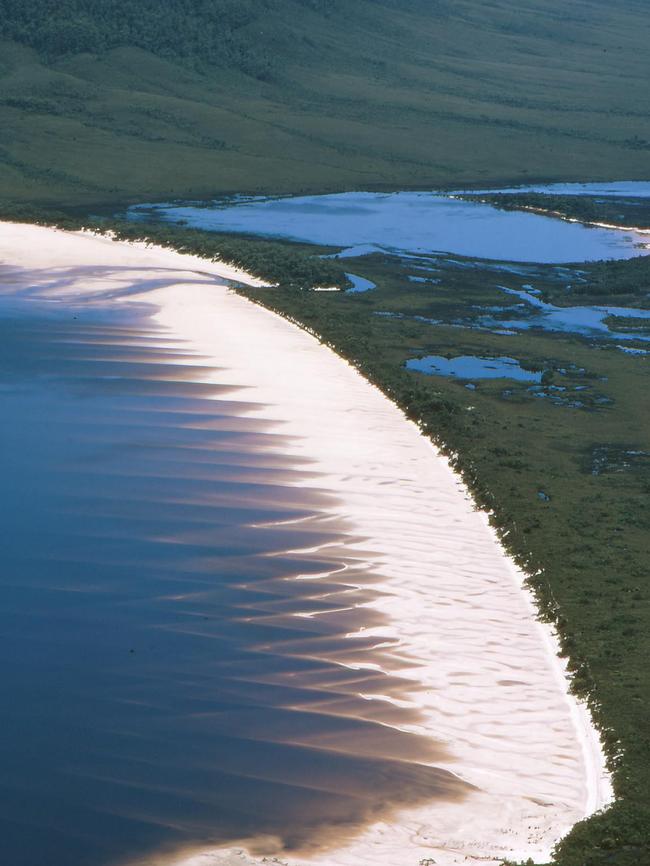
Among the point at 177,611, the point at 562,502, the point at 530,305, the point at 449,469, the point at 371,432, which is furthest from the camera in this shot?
the point at 530,305

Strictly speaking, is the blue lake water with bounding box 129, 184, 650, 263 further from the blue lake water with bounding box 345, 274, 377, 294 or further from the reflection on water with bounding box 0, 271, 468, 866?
the reflection on water with bounding box 0, 271, 468, 866

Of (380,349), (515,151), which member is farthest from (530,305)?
(515,151)

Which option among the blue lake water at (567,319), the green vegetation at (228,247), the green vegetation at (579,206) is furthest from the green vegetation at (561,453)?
the green vegetation at (579,206)

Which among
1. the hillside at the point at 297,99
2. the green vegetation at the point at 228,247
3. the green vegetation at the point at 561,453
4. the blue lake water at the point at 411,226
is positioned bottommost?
the green vegetation at the point at 561,453

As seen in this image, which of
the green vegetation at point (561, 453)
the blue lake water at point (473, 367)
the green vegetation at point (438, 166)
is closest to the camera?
the green vegetation at point (561, 453)

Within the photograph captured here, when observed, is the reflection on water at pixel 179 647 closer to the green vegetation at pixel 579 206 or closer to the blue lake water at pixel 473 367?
the blue lake water at pixel 473 367

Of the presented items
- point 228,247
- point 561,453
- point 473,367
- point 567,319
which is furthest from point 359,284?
point 561,453

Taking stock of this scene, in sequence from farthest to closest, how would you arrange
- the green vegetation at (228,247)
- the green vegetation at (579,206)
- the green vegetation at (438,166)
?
the green vegetation at (579,206) < the green vegetation at (228,247) < the green vegetation at (438,166)

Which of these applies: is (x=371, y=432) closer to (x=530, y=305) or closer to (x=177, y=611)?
(x=177, y=611)
